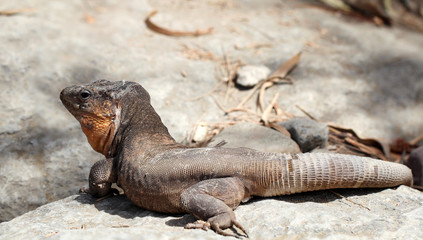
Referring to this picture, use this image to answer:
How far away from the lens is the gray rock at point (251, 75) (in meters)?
5.81

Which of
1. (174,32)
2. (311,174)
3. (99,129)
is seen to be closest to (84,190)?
(99,129)

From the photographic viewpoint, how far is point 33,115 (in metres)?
4.86

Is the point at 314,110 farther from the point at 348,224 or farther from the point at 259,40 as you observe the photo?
the point at 348,224

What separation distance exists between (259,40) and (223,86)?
4.95 feet

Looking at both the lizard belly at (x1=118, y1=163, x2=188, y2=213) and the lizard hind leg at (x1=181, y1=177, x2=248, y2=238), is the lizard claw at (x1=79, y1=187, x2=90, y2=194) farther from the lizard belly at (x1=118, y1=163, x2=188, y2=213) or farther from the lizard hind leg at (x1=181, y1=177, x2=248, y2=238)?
the lizard hind leg at (x1=181, y1=177, x2=248, y2=238)

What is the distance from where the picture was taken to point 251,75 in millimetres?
5863

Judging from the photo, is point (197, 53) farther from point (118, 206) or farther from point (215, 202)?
point (215, 202)

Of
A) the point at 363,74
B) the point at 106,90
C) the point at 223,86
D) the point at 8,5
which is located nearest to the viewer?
the point at 106,90

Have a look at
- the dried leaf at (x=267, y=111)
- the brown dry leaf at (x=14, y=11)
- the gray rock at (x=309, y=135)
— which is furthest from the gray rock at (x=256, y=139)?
the brown dry leaf at (x=14, y=11)

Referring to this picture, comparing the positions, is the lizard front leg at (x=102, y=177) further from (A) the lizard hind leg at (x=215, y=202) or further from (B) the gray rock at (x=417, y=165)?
(B) the gray rock at (x=417, y=165)

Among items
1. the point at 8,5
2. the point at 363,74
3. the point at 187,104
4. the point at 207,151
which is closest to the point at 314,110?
the point at 363,74

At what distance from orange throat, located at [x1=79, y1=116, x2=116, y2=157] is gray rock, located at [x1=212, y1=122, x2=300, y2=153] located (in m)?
1.03

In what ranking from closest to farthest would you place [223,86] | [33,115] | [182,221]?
[182,221] < [33,115] < [223,86]

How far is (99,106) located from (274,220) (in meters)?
1.77
